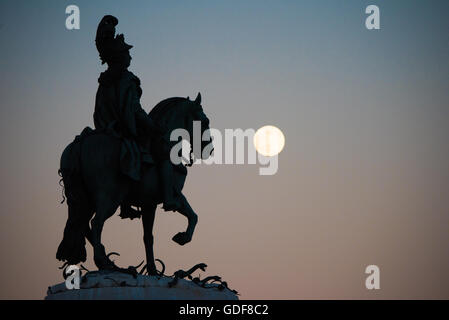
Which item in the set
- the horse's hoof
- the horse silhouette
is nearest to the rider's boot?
the horse silhouette

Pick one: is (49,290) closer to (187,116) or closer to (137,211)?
(137,211)

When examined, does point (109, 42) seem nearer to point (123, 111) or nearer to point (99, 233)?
point (123, 111)

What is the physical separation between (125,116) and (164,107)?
3.06 feet

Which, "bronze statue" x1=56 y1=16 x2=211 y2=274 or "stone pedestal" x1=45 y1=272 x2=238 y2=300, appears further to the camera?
"bronze statue" x1=56 y1=16 x2=211 y2=274

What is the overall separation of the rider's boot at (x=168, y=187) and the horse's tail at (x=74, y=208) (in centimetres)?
151

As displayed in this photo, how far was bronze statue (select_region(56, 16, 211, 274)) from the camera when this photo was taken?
26969 mm

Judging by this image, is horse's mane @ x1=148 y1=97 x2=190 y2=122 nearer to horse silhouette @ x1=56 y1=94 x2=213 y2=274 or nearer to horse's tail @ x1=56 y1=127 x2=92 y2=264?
horse silhouette @ x1=56 y1=94 x2=213 y2=274

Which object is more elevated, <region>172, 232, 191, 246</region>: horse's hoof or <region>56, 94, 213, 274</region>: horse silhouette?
<region>56, 94, 213, 274</region>: horse silhouette

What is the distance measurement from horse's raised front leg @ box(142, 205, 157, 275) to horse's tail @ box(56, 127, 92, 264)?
43.5 inches

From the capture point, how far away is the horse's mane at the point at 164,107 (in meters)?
27.9

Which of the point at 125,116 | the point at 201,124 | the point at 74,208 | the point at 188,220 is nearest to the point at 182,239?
the point at 188,220

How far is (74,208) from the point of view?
90.0 feet

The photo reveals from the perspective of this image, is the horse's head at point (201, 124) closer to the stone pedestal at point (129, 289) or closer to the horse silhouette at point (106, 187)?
the horse silhouette at point (106, 187)
